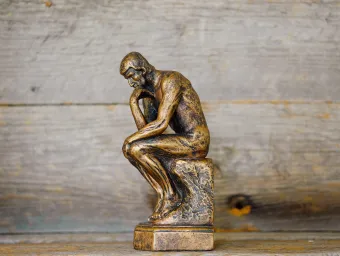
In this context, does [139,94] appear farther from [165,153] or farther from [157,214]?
[157,214]

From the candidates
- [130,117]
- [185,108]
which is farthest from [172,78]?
[130,117]

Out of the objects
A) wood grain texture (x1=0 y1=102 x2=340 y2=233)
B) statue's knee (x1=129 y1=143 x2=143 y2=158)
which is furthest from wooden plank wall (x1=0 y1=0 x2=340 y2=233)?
statue's knee (x1=129 y1=143 x2=143 y2=158)

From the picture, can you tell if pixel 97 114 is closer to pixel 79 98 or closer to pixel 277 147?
pixel 79 98

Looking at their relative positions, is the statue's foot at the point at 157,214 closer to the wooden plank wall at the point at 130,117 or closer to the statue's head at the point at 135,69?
the statue's head at the point at 135,69

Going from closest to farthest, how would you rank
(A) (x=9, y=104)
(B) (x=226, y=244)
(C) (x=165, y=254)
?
(C) (x=165, y=254)
(B) (x=226, y=244)
(A) (x=9, y=104)

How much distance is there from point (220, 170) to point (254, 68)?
0.29m

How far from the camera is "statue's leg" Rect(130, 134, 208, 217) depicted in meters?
1.30

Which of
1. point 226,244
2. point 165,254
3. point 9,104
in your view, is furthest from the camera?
point 9,104

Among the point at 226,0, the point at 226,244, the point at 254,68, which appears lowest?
the point at 226,244

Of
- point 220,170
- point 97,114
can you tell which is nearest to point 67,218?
point 97,114

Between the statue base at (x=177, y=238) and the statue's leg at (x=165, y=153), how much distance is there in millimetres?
43

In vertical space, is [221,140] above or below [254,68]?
below

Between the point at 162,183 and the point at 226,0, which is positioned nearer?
the point at 162,183

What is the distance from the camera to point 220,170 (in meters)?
1.79
